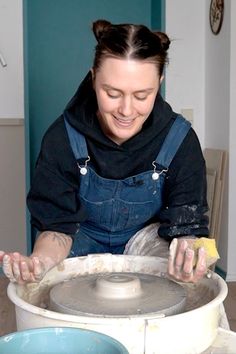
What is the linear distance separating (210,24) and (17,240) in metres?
1.51

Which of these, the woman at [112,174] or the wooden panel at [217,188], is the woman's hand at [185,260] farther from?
the wooden panel at [217,188]

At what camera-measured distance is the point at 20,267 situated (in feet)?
2.93

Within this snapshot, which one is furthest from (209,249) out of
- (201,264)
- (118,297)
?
(118,297)

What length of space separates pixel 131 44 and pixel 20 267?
0.45 m

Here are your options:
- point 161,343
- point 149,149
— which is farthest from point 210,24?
point 161,343

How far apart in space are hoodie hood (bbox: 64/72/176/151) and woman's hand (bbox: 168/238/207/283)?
341 mm

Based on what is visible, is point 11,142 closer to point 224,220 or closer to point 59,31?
point 59,31

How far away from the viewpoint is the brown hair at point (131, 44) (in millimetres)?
1007

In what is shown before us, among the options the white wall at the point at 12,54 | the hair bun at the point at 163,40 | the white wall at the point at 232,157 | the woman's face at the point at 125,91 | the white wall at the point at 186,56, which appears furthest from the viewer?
the white wall at the point at 186,56

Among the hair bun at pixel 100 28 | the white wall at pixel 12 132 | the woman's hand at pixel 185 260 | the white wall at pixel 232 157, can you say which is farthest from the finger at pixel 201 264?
the white wall at pixel 12 132

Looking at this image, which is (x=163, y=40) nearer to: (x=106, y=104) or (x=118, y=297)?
(x=106, y=104)

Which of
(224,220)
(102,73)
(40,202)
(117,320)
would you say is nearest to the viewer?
(117,320)

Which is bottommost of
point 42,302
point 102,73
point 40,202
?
point 42,302

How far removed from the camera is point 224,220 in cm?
273
